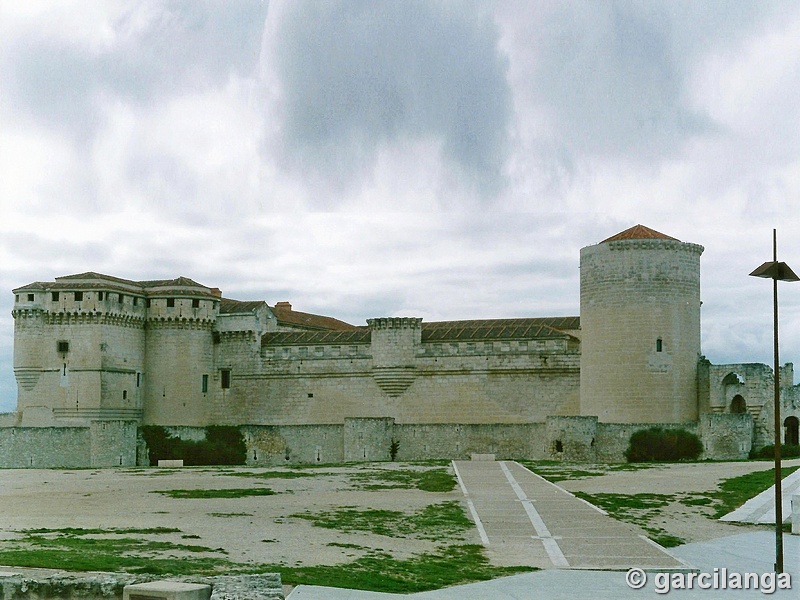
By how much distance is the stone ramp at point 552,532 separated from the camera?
12.5m

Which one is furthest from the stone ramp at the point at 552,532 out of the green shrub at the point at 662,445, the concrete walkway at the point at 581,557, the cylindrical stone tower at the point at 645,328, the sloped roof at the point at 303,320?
the sloped roof at the point at 303,320

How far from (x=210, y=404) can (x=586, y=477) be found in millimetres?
23498

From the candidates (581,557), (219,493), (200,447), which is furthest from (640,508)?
(200,447)

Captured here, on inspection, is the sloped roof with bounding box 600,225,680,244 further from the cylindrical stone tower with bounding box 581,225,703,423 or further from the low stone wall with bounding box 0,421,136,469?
the low stone wall with bounding box 0,421,136,469

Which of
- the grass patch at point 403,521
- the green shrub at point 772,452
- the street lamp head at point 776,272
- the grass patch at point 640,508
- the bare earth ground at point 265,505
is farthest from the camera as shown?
the green shrub at point 772,452

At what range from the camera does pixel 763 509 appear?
60.7 feet

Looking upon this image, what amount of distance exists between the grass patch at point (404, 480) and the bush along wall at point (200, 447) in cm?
1210

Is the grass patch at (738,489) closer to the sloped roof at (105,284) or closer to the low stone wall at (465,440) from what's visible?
the low stone wall at (465,440)

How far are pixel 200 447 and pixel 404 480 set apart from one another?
17.5 metres

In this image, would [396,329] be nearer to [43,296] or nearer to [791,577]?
[43,296]

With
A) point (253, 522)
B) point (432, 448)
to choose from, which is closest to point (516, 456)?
point (432, 448)

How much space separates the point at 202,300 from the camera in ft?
150

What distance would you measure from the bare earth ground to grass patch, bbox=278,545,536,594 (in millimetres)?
481

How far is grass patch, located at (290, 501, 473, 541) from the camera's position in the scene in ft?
52.1
